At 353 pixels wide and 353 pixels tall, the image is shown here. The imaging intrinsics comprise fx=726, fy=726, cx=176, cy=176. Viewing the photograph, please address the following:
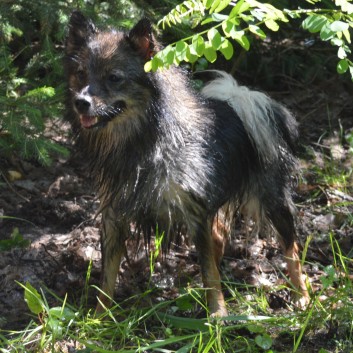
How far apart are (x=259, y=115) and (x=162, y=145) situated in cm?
91

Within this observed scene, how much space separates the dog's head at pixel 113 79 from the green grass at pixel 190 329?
110 centimetres

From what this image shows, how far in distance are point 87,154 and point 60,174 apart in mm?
→ 1584

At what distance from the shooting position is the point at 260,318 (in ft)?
13.4

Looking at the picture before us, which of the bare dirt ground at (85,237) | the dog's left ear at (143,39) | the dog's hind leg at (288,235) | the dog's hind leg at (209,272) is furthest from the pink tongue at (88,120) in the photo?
the dog's hind leg at (288,235)

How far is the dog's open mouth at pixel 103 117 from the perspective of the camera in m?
4.25

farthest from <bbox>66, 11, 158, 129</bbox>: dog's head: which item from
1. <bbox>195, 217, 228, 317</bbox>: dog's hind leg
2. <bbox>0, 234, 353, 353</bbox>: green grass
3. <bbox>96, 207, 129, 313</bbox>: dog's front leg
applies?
<bbox>0, 234, 353, 353</bbox>: green grass

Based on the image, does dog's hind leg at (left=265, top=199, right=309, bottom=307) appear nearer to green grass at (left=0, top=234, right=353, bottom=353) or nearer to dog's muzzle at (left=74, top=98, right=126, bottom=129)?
green grass at (left=0, top=234, right=353, bottom=353)

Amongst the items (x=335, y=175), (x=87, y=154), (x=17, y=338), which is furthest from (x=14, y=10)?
(x=335, y=175)

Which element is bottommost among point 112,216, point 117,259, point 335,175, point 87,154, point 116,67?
point 335,175

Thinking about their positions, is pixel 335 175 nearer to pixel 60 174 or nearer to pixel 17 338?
pixel 60 174

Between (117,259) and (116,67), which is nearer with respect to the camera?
(116,67)

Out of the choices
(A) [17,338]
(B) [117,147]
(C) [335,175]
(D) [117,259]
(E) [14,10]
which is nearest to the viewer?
(A) [17,338]

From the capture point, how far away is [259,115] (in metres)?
4.98

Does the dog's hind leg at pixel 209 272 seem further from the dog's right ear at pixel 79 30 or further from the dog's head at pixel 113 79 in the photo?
the dog's right ear at pixel 79 30
